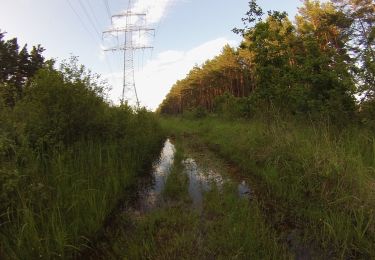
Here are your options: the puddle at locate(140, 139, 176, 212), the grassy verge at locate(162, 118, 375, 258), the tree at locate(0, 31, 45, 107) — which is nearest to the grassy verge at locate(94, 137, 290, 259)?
the puddle at locate(140, 139, 176, 212)

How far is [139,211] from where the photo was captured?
5.76 m

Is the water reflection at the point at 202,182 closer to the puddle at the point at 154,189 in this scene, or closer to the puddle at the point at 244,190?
the puddle at the point at 244,190

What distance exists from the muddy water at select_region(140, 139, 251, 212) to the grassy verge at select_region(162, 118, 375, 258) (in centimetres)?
71

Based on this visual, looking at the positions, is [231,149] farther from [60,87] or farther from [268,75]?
[60,87]

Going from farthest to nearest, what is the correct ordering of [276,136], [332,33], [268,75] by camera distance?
[332,33] < [268,75] < [276,136]

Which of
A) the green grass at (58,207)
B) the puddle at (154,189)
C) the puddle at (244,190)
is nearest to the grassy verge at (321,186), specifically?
the puddle at (244,190)

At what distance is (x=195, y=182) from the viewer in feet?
25.2

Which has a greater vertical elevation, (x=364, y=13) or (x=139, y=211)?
(x=364, y=13)

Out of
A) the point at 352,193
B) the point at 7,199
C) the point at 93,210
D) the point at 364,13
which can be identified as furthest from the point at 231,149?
the point at 364,13

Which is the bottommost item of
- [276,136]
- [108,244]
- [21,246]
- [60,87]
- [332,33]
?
[108,244]

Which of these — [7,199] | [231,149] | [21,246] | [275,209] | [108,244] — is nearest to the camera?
[21,246]

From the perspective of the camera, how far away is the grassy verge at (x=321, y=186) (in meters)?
4.07

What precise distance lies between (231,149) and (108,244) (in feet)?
22.8

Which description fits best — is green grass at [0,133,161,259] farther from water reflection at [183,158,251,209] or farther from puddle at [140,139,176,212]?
water reflection at [183,158,251,209]
